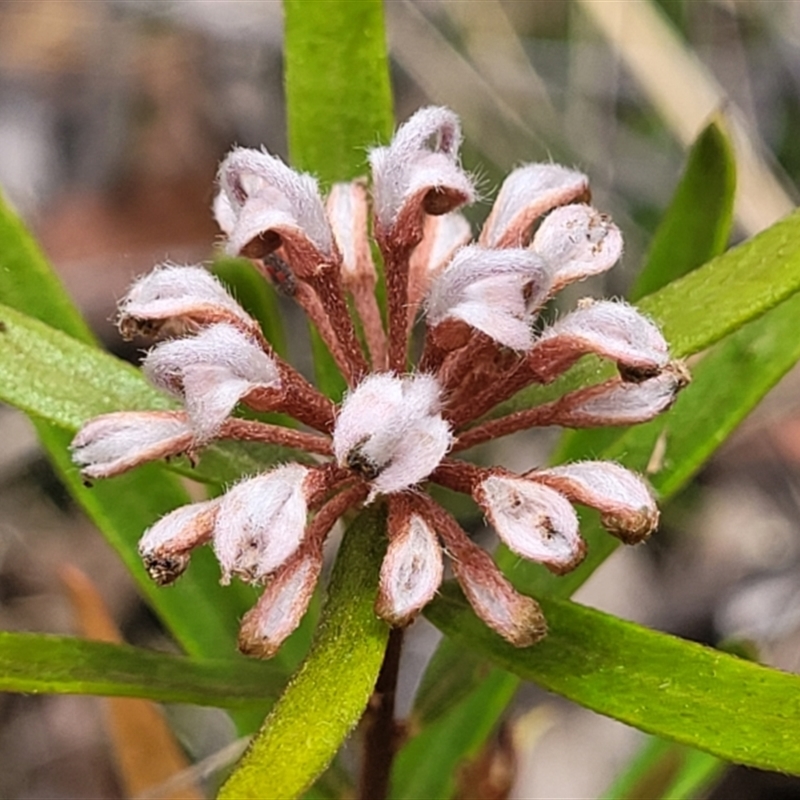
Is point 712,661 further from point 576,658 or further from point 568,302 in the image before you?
point 568,302

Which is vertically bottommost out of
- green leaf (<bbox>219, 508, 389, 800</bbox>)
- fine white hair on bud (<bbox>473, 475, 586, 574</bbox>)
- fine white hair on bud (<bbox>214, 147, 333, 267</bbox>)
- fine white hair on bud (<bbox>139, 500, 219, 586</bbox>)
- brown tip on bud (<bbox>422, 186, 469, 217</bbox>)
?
green leaf (<bbox>219, 508, 389, 800</bbox>)

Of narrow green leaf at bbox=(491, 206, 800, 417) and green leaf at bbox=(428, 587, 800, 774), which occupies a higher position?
narrow green leaf at bbox=(491, 206, 800, 417)

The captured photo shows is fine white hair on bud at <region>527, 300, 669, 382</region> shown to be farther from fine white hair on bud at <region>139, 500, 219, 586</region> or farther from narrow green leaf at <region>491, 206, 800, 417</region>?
fine white hair on bud at <region>139, 500, 219, 586</region>

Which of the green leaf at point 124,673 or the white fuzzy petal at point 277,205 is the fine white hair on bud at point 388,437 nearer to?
the white fuzzy petal at point 277,205

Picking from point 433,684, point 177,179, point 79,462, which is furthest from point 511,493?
point 177,179

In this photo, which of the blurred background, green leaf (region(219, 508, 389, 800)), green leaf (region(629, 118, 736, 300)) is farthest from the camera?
the blurred background

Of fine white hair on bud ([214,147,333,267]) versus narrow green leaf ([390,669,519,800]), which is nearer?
fine white hair on bud ([214,147,333,267])

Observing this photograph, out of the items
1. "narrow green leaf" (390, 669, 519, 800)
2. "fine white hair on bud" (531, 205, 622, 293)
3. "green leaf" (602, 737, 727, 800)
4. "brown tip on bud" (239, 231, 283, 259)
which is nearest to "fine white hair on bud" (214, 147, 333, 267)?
"brown tip on bud" (239, 231, 283, 259)
